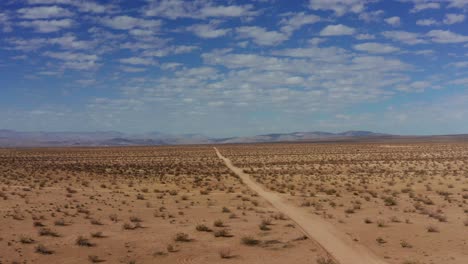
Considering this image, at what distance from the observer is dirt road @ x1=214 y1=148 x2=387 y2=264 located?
13.6 metres

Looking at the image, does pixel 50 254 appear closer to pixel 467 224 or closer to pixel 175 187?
pixel 467 224

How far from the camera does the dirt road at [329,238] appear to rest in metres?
13.6

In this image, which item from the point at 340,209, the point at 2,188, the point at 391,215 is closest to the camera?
the point at 391,215

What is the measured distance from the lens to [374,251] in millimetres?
→ 14539

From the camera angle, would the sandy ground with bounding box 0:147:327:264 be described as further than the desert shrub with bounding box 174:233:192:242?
No

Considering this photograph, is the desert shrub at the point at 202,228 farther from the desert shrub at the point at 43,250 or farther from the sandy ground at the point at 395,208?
the desert shrub at the point at 43,250

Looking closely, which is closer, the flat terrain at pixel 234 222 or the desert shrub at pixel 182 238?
the flat terrain at pixel 234 222

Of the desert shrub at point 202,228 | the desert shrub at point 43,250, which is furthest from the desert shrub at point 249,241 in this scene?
the desert shrub at point 43,250

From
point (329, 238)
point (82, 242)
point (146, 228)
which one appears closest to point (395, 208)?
point (329, 238)

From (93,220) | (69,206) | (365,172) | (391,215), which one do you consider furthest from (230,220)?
(365,172)

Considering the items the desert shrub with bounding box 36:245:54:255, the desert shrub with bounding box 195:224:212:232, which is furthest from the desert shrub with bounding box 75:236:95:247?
the desert shrub with bounding box 195:224:212:232

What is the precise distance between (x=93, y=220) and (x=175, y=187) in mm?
13700

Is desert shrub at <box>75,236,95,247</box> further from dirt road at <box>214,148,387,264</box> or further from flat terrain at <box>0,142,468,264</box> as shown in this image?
dirt road at <box>214,148,387,264</box>

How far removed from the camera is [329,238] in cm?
1617
